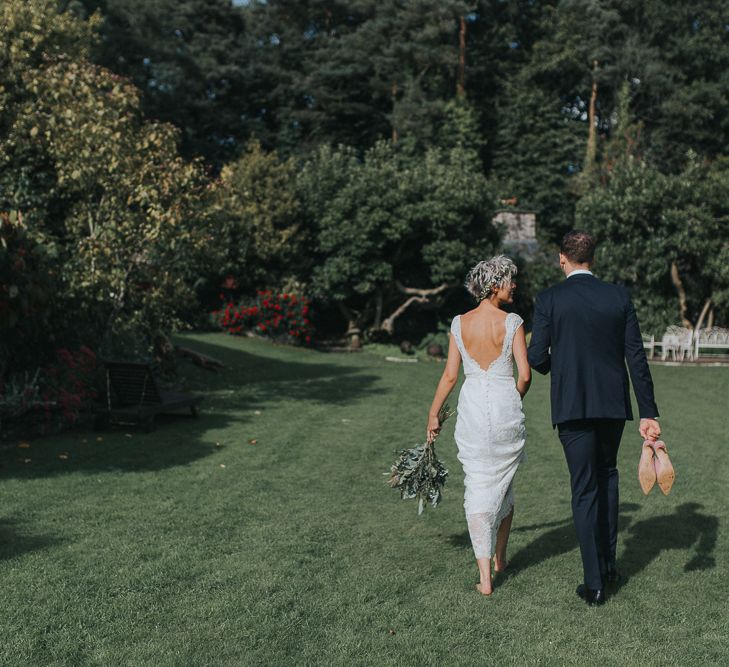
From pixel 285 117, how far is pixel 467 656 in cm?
3676

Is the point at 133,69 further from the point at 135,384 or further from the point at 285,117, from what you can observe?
the point at 135,384

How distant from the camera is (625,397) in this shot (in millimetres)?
4594

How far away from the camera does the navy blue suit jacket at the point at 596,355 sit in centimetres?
455

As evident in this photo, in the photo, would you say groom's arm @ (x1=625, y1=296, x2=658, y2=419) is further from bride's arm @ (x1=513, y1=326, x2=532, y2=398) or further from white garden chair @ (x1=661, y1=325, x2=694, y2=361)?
white garden chair @ (x1=661, y1=325, x2=694, y2=361)

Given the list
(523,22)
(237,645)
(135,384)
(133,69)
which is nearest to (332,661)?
(237,645)

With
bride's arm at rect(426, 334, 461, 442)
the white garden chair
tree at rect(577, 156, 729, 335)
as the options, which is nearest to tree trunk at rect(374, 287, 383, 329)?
tree at rect(577, 156, 729, 335)

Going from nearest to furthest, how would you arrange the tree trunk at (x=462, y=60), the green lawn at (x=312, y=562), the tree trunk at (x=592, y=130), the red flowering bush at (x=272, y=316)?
the green lawn at (x=312, y=562)
the red flowering bush at (x=272, y=316)
the tree trunk at (x=592, y=130)
the tree trunk at (x=462, y=60)

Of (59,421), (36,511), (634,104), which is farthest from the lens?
(634,104)

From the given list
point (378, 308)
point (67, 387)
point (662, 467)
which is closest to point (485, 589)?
point (662, 467)

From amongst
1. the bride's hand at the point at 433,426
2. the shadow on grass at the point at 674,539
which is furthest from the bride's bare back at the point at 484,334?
the shadow on grass at the point at 674,539

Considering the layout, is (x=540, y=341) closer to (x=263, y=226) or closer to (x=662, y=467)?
(x=662, y=467)

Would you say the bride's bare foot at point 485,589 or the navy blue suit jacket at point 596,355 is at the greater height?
the navy blue suit jacket at point 596,355

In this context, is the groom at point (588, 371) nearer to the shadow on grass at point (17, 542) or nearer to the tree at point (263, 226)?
the shadow on grass at point (17, 542)

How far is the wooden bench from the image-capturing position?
10453 millimetres
